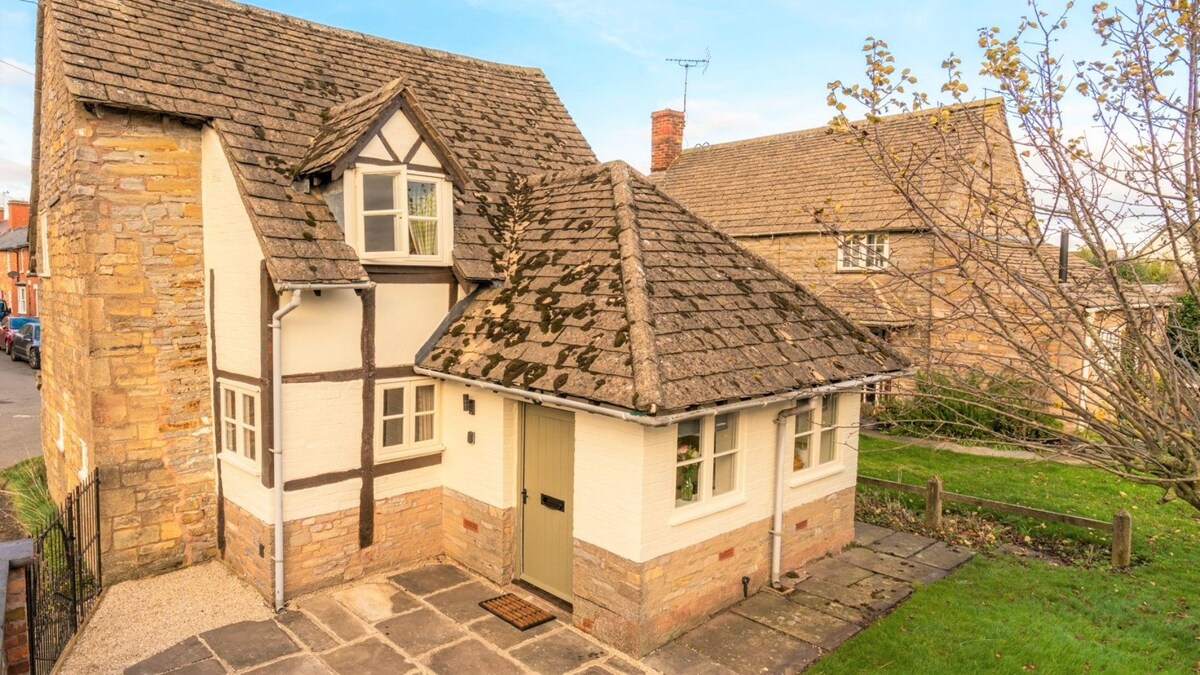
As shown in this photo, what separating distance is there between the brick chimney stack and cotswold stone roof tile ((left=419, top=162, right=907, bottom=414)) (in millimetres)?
18719

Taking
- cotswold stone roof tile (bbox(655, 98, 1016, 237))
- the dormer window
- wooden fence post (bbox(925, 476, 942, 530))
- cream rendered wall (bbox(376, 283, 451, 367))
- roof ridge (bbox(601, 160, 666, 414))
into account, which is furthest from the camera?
cotswold stone roof tile (bbox(655, 98, 1016, 237))

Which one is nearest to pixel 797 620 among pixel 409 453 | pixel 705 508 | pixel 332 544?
pixel 705 508

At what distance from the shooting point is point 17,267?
1597 inches

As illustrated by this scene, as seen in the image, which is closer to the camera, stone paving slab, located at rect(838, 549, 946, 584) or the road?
stone paving slab, located at rect(838, 549, 946, 584)

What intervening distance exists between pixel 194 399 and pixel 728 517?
25.8 feet

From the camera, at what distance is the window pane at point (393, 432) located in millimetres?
10477

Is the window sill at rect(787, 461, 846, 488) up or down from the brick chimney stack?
down

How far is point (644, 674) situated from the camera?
7.87 meters

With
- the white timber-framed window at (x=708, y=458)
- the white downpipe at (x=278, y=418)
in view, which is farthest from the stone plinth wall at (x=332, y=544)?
the white timber-framed window at (x=708, y=458)

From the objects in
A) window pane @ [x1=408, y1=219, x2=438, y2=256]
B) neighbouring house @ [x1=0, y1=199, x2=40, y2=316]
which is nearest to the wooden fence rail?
window pane @ [x1=408, y1=219, x2=438, y2=256]

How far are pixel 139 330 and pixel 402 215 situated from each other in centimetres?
405

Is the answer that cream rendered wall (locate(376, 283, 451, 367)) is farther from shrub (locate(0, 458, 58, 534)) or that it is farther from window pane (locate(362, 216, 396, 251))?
shrub (locate(0, 458, 58, 534))

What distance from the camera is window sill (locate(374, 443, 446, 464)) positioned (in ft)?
33.9

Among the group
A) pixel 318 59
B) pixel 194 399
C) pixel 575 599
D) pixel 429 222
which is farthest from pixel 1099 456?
pixel 318 59
